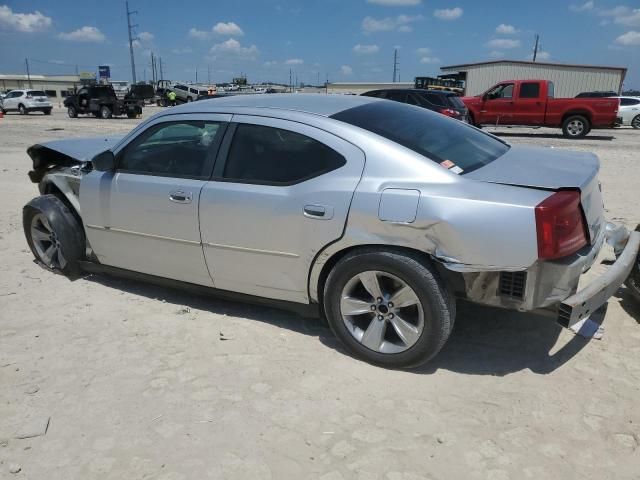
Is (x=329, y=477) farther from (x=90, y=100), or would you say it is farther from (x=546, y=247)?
(x=90, y=100)

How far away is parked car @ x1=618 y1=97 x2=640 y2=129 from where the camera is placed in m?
23.5

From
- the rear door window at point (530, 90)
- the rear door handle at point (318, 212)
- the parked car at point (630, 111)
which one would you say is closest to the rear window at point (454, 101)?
the rear door window at point (530, 90)


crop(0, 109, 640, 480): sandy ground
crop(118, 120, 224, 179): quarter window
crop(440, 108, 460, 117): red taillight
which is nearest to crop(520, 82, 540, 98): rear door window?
crop(440, 108, 460, 117): red taillight

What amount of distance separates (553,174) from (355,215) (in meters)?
1.16

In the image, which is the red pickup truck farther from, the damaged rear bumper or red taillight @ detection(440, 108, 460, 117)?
the damaged rear bumper

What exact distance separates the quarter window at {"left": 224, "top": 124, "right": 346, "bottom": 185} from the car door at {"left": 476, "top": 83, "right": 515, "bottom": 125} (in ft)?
58.0

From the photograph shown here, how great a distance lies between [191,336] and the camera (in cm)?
369

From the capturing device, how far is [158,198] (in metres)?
3.72

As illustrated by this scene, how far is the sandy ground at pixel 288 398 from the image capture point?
8.13 feet

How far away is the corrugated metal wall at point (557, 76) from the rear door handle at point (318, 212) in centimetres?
4241

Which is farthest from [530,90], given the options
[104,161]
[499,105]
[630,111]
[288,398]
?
[288,398]

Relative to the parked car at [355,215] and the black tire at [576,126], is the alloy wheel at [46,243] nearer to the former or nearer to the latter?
the parked car at [355,215]

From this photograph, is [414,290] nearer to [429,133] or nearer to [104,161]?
[429,133]

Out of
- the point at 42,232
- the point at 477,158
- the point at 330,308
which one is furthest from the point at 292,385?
the point at 42,232
